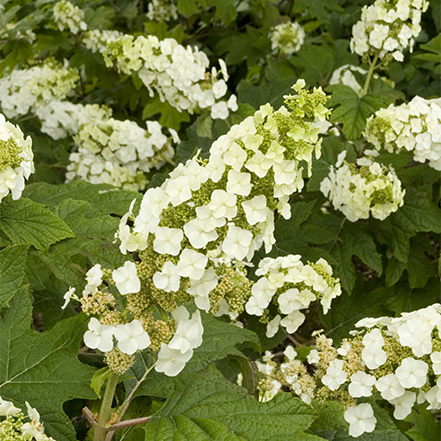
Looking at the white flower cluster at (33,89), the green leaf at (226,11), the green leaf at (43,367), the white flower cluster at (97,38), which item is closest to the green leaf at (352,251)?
the green leaf at (43,367)

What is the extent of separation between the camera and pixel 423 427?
2.34 meters

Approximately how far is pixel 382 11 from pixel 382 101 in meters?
0.49

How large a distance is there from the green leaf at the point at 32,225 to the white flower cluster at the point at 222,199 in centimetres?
55

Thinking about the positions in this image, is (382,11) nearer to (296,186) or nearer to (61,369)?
(296,186)

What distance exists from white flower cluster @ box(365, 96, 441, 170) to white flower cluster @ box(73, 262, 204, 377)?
1877 millimetres

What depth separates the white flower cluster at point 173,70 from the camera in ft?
11.2

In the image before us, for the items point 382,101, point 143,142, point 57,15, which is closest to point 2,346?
point 143,142

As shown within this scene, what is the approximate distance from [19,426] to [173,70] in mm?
2291

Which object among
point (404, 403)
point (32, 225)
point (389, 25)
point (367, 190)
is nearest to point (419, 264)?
point (367, 190)

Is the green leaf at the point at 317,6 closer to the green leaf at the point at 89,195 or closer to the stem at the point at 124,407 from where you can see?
the green leaf at the point at 89,195

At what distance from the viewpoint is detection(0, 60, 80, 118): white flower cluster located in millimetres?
4441

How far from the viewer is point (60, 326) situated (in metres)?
2.02

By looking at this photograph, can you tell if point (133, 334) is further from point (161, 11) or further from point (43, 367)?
point (161, 11)

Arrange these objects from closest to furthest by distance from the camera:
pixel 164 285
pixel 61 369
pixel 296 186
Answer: pixel 164 285, pixel 296 186, pixel 61 369
